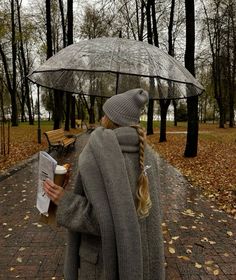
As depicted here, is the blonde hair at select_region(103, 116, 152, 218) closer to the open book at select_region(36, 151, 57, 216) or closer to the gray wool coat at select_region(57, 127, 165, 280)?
the gray wool coat at select_region(57, 127, 165, 280)

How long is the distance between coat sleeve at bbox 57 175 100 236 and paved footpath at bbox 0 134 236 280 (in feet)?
7.99

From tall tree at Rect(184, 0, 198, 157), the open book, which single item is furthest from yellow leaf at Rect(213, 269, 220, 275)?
tall tree at Rect(184, 0, 198, 157)

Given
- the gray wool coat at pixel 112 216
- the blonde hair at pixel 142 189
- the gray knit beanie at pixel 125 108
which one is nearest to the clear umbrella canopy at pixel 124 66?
the gray knit beanie at pixel 125 108

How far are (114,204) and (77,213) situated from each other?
10.6 inches

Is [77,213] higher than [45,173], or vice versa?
[45,173]

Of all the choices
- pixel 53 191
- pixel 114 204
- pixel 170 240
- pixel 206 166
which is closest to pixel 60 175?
pixel 53 191

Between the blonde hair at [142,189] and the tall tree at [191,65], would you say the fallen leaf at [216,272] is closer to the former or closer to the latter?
the blonde hair at [142,189]

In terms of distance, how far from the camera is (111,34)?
81.4 feet

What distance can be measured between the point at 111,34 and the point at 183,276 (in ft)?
74.4

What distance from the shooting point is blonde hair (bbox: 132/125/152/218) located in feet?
6.71

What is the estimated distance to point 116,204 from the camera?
1938 mm

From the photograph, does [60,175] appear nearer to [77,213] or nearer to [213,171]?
[77,213]

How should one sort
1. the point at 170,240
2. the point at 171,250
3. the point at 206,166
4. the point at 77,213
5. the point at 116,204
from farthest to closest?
the point at 206,166
the point at 170,240
the point at 171,250
the point at 77,213
the point at 116,204

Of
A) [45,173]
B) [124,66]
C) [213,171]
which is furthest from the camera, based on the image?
[213,171]
